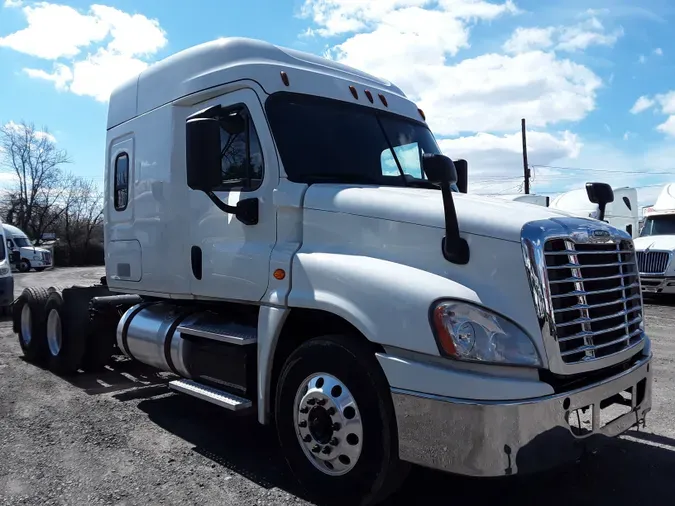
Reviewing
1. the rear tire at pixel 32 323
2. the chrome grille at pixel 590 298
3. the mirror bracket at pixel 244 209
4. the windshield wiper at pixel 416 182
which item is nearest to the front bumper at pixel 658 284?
the windshield wiper at pixel 416 182

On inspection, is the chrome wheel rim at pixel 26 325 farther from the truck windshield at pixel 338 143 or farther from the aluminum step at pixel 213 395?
the truck windshield at pixel 338 143

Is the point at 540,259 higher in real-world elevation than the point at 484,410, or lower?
higher

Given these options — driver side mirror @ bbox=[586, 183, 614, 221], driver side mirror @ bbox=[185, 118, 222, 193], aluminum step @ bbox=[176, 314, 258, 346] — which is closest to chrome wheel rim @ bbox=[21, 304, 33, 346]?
aluminum step @ bbox=[176, 314, 258, 346]

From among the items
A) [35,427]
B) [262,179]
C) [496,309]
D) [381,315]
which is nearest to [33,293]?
[35,427]

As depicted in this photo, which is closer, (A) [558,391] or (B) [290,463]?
(A) [558,391]

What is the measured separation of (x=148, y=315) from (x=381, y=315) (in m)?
3.28

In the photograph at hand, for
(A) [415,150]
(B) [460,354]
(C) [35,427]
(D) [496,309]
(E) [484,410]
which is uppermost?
(A) [415,150]

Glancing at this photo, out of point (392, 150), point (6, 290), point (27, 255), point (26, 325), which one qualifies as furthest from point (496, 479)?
point (27, 255)

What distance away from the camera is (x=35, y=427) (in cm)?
539

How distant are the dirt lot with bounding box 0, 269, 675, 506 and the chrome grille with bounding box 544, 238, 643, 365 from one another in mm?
1056

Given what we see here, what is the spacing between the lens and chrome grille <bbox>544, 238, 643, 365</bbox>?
10.5 feet

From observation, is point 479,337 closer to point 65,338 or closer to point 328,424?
point 328,424

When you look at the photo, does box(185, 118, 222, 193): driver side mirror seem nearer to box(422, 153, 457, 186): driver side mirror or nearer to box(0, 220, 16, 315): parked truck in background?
box(422, 153, 457, 186): driver side mirror

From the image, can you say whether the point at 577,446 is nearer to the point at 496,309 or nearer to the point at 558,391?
the point at 558,391
